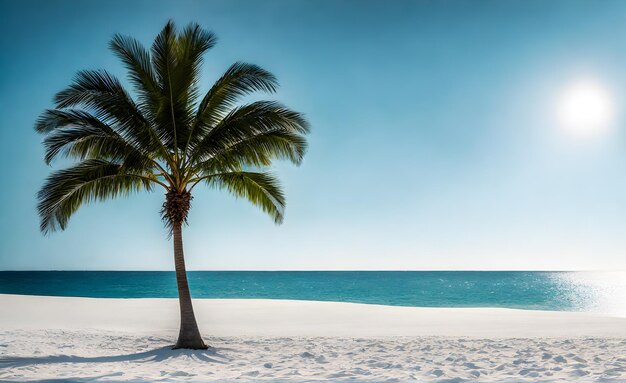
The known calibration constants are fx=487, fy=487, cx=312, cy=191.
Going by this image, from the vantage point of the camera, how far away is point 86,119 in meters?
9.69

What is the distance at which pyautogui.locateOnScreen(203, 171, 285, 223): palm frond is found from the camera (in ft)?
35.5

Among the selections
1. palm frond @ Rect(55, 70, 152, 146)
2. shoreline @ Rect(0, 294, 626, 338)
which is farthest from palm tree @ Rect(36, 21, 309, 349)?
shoreline @ Rect(0, 294, 626, 338)

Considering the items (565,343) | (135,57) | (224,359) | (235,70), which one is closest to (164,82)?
(135,57)

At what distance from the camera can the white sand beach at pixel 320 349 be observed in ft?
23.5

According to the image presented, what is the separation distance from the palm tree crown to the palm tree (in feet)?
0.07

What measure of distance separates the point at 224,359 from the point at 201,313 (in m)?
10.7

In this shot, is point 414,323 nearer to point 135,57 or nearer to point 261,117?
point 261,117

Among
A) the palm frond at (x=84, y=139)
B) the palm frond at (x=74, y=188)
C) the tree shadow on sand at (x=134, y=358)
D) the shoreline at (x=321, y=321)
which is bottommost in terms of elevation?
the tree shadow on sand at (x=134, y=358)

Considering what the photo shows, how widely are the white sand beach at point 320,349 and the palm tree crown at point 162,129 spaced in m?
2.86

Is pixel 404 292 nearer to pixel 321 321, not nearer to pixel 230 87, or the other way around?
pixel 321 321

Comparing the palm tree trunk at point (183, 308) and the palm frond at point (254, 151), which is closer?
the palm tree trunk at point (183, 308)

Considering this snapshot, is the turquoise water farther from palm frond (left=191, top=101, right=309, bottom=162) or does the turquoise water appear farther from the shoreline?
palm frond (left=191, top=101, right=309, bottom=162)

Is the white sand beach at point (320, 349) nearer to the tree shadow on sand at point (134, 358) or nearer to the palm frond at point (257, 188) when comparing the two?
the tree shadow on sand at point (134, 358)


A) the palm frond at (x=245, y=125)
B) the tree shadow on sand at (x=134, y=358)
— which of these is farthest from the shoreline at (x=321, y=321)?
the palm frond at (x=245, y=125)
